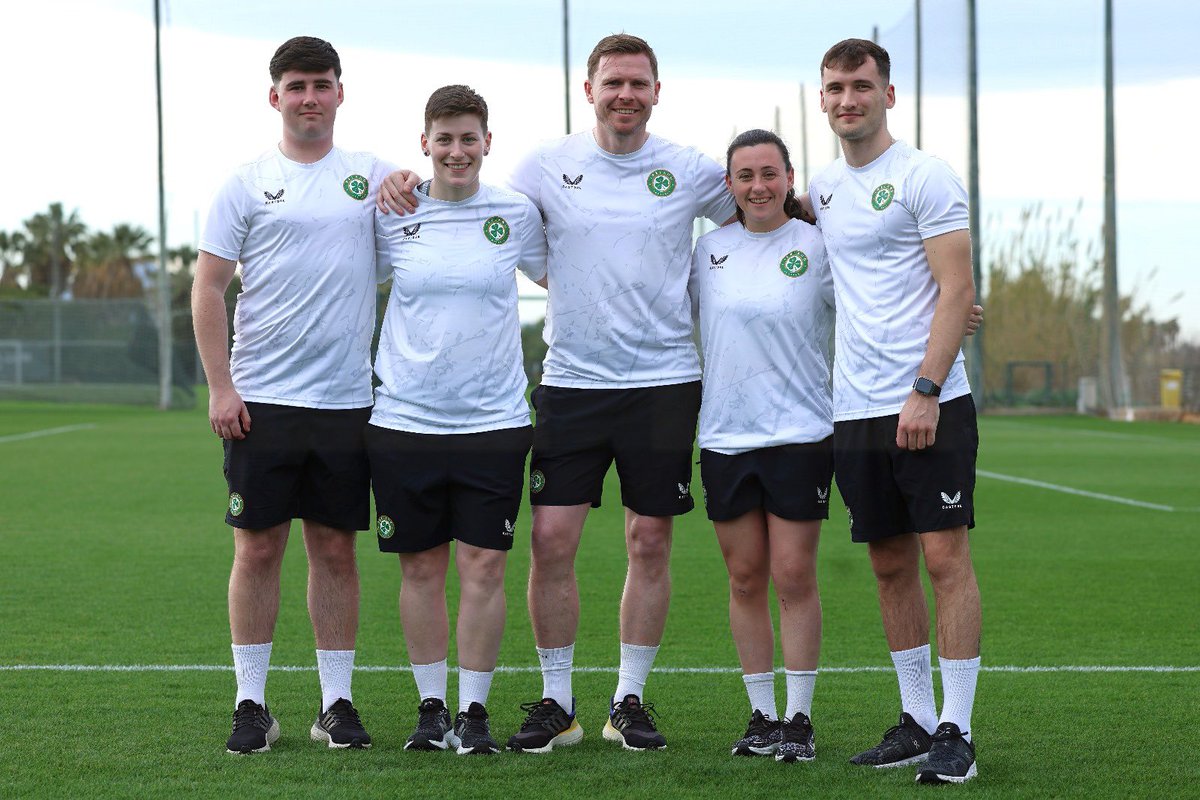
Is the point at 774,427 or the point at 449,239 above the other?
the point at 449,239

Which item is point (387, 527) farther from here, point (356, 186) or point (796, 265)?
point (796, 265)

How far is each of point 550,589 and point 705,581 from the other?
338 centimetres

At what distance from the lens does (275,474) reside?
4559 mm

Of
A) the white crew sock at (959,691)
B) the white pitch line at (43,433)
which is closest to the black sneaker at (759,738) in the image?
the white crew sock at (959,691)

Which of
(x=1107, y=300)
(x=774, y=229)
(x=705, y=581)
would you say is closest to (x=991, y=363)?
(x=1107, y=300)

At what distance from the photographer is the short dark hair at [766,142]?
14.9 feet

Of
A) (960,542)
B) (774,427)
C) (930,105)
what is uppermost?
(930,105)

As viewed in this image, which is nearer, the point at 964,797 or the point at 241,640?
the point at 964,797

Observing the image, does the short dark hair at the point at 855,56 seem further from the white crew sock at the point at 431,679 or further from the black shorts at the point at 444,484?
the white crew sock at the point at 431,679

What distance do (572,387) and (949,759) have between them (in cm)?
159

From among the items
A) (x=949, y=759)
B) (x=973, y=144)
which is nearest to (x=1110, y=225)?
(x=973, y=144)

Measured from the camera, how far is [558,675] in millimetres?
4684

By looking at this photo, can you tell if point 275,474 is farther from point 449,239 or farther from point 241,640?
point 449,239

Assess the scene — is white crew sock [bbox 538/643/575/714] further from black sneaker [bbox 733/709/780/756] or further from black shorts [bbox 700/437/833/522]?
black shorts [bbox 700/437/833/522]
